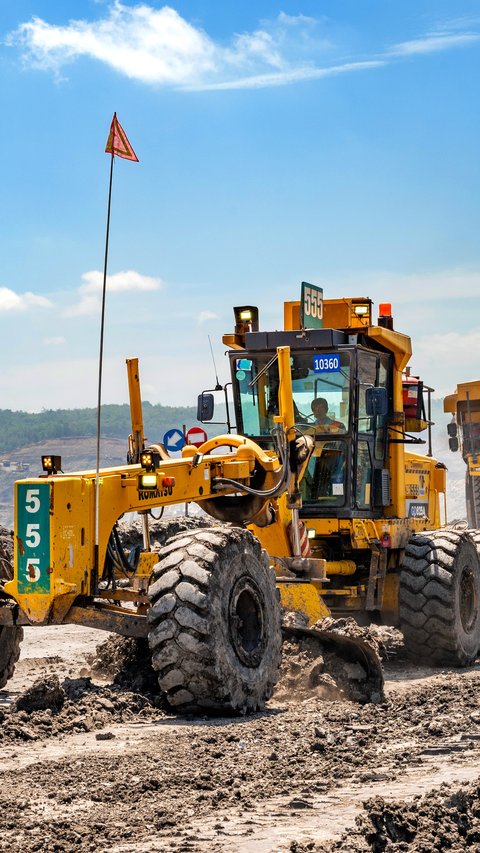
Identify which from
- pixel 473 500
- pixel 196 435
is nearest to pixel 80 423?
pixel 473 500

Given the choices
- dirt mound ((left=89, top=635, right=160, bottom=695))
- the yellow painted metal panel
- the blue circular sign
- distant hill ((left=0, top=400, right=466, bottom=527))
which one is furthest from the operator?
distant hill ((left=0, top=400, right=466, bottom=527))

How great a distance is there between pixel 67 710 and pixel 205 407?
15.7 feet

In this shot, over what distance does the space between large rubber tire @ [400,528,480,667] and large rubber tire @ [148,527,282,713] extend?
3.71 m

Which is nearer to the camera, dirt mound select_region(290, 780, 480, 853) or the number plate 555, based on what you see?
dirt mound select_region(290, 780, 480, 853)

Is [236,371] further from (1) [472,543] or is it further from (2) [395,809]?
(2) [395,809]

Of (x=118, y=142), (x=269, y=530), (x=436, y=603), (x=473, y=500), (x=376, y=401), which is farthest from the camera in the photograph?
(x=473, y=500)

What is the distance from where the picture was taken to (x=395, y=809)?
561 centimetres

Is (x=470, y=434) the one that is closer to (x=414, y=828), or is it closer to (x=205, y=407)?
(x=205, y=407)

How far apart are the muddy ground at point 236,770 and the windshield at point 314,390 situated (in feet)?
10.8

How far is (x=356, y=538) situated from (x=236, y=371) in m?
2.17

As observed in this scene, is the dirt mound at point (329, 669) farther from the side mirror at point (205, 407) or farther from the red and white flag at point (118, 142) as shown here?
the red and white flag at point (118, 142)

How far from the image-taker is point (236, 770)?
22.9ft

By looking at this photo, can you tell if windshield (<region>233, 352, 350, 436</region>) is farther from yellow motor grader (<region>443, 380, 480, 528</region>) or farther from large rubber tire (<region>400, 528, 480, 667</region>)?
yellow motor grader (<region>443, 380, 480, 528</region>)

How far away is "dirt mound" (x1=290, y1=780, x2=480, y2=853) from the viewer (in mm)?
5297
